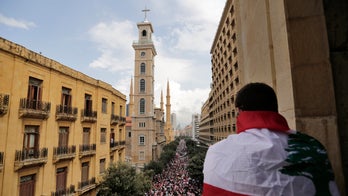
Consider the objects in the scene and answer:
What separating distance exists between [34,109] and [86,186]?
7.13 meters

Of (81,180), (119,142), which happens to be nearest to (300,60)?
(81,180)

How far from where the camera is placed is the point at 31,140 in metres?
11.8

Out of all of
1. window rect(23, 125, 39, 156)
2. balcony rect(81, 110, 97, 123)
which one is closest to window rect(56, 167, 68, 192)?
window rect(23, 125, 39, 156)

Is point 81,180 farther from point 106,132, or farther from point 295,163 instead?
point 295,163

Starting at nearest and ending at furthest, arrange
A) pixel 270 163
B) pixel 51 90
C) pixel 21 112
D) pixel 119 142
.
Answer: pixel 270 163
pixel 21 112
pixel 51 90
pixel 119 142

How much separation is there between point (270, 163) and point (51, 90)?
1459 centimetres

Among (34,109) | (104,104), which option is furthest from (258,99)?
(104,104)

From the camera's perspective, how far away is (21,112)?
35.7 feet

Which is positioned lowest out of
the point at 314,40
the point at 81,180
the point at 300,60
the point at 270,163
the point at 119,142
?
the point at 81,180

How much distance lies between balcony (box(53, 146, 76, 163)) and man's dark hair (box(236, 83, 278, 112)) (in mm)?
14403

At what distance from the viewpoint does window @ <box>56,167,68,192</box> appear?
13367 mm

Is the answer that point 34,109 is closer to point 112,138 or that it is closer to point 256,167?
point 112,138

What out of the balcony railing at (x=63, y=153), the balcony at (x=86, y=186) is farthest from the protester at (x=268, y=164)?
the balcony at (x=86, y=186)

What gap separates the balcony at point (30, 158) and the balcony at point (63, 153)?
2.52 feet
